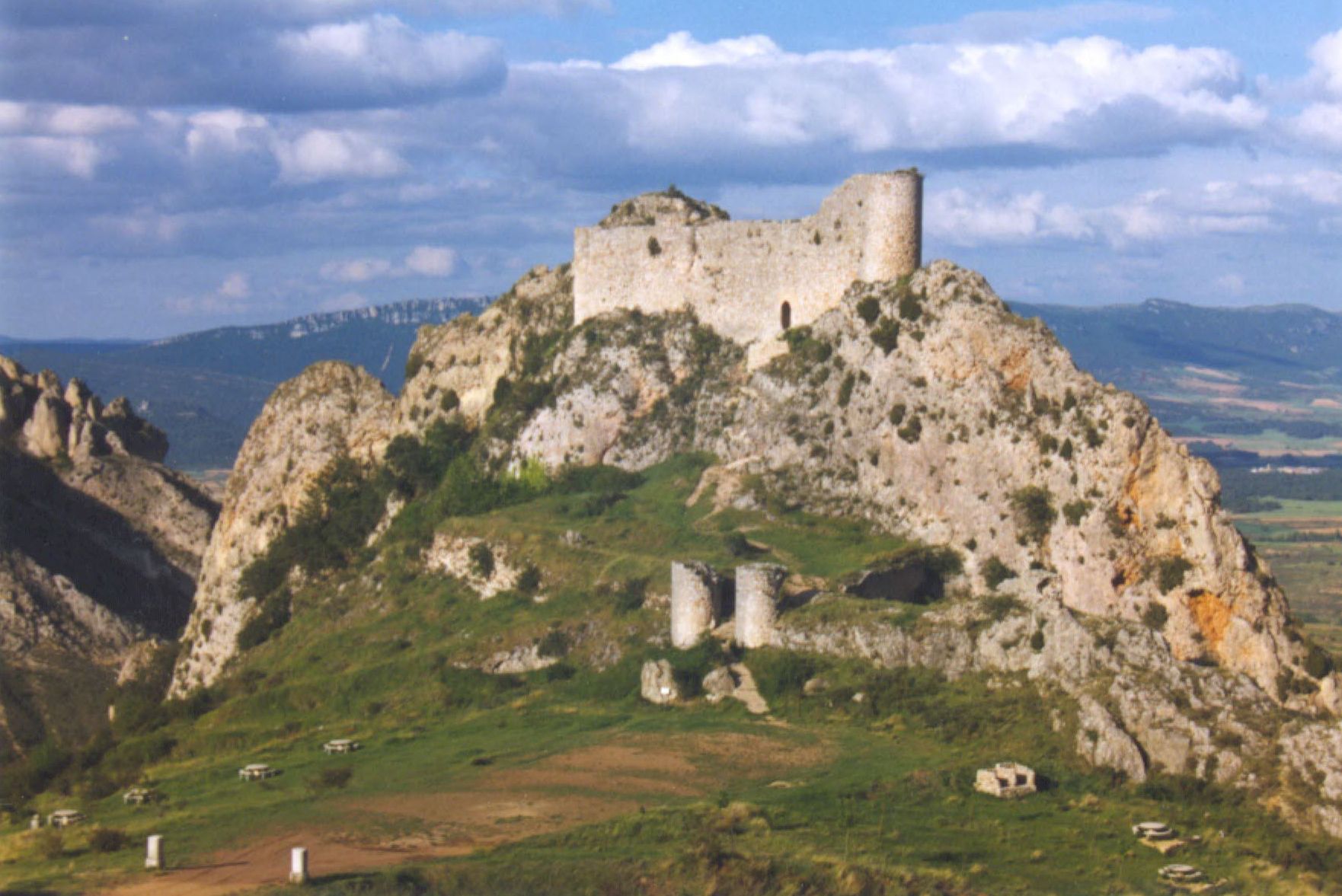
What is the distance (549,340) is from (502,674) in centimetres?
2338

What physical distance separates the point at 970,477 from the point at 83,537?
203 feet

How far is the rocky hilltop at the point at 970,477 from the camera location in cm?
4947

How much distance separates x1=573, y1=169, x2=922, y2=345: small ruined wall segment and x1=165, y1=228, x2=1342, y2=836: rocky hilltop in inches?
39.3

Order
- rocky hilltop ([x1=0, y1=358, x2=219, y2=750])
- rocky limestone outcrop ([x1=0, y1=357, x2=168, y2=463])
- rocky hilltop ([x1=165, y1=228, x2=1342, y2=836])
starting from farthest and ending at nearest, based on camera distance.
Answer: rocky limestone outcrop ([x1=0, y1=357, x2=168, y2=463]), rocky hilltop ([x1=0, y1=358, x2=219, y2=750]), rocky hilltop ([x1=165, y1=228, x2=1342, y2=836])

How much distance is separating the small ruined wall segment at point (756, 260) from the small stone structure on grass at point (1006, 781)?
27712 millimetres

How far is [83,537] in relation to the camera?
106562mm

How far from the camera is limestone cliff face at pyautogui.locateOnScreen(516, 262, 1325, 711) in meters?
59.8

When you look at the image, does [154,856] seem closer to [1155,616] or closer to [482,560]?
[482,560]

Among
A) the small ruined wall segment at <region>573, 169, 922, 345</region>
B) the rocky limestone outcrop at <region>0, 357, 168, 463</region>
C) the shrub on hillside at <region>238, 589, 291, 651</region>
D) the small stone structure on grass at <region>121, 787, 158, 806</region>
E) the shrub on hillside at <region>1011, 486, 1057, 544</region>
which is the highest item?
the small ruined wall segment at <region>573, 169, 922, 345</region>

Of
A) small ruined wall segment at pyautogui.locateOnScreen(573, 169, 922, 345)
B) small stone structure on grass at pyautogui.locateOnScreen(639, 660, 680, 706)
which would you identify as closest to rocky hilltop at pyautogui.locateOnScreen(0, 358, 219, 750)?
small ruined wall segment at pyautogui.locateOnScreen(573, 169, 922, 345)

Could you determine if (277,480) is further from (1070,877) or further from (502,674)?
(1070,877)

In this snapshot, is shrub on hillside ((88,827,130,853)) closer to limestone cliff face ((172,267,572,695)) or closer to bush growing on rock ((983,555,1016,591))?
bush growing on rock ((983,555,1016,591))

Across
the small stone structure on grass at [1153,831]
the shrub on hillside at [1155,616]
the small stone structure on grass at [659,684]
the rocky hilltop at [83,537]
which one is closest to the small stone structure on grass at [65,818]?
the small stone structure on grass at [659,684]

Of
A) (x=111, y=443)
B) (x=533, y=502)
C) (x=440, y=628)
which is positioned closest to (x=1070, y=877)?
(x=440, y=628)
